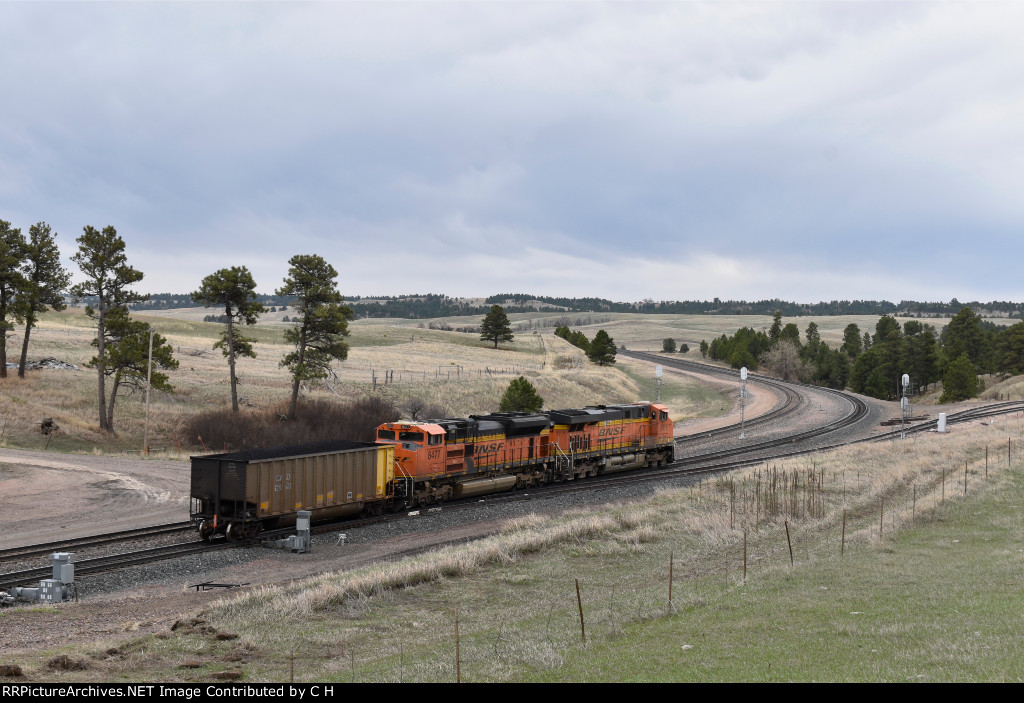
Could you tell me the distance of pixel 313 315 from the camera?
2363 inches

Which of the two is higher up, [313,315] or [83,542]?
[313,315]

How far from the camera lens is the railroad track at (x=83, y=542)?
959 inches

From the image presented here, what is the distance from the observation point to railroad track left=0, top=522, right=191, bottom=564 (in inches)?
959

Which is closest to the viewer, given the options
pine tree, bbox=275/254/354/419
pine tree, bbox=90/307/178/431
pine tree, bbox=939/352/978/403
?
pine tree, bbox=90/307/178/431

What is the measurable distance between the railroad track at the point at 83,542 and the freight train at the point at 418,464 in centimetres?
128

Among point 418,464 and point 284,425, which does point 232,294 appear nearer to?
point 284,425

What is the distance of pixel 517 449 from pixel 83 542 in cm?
1861

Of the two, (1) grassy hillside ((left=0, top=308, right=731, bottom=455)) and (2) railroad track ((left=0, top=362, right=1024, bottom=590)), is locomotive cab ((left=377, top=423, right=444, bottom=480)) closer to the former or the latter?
(2) railroad track ((left=0, top=362, right=1024, bottom=590))

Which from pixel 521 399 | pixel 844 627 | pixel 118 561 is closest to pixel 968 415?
pixel 521 399

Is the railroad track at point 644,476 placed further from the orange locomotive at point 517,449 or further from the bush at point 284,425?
the bush at point 284,425

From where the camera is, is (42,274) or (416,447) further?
(42,274)

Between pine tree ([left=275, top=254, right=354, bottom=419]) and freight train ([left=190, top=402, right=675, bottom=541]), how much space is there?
23.9m

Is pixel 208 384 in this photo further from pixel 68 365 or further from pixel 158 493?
pixel 158 493

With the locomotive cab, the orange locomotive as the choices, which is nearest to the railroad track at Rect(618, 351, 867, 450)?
the orange locomotive
